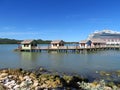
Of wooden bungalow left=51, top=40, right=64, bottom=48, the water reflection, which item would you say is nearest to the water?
the water reflection

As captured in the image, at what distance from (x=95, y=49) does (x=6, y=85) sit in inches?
1754

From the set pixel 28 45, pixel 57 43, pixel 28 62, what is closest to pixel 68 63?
pixel 28 62

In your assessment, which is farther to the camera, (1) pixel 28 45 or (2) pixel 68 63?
(1) pixel 28 45

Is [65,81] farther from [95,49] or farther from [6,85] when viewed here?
[95,49]

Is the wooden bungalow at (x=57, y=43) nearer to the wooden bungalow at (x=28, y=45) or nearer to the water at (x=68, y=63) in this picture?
the wooden bungalow at (x=28, y=45)

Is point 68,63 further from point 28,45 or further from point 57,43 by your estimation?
point 28,45

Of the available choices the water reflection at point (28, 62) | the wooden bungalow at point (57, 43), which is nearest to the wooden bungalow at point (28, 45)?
the wooden bungalow at point (57, 43)

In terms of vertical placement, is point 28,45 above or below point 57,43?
below

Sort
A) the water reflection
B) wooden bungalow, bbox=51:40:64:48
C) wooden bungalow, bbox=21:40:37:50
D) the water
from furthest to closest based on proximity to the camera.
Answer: wooden bungalow, bbox=21:40:37:50, wooden bungalow, bbox=51:40:64:48, the water reflection, the water

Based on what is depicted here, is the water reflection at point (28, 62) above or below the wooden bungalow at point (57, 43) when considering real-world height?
below

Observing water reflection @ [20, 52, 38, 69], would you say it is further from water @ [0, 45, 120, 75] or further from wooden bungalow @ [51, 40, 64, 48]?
wooden bungalow @ [51, 40, 64, 48]

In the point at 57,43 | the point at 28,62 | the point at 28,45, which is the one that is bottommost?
the point at 28,62

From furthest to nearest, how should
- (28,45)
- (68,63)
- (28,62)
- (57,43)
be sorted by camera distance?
(28,45) → (57,43) → (28,62) → (68,63)

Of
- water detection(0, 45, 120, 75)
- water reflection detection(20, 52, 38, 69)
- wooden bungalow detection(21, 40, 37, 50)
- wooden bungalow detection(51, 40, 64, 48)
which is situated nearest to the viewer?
water detection(0, 45, 120, 75)
